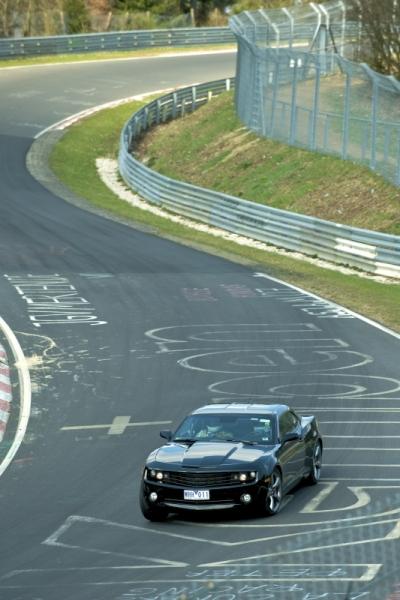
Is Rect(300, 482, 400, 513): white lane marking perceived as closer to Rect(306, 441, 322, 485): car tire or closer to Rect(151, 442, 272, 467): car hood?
Rect(306, 441, 322, 485): car tire

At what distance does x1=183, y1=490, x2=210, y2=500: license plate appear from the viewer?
15898mm

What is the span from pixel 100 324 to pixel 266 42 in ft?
108

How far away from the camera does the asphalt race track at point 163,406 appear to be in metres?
13.6

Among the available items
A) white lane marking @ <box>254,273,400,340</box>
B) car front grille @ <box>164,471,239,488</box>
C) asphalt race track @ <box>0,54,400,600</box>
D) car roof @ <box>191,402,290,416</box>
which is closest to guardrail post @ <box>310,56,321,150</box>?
asphalt race track @ <box>0,54,400,600</box>

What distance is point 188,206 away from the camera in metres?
47.4

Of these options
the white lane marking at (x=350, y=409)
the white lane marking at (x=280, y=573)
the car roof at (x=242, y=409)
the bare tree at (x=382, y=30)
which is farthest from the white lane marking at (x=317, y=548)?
the bare tree at (x=382, y=30)

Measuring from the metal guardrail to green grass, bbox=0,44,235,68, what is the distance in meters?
0.29

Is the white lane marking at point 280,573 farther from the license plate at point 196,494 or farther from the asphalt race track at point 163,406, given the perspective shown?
the license plate at point 196,494

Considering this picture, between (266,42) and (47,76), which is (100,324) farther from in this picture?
(47,76)

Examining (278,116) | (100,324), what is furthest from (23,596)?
(278,116)

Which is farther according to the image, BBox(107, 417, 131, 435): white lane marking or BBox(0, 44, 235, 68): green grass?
BBox(0, 44, 235, 68): green grass

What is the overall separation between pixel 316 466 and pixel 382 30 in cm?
3540

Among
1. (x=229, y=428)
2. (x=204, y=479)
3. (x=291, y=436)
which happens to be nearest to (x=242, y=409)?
(x=229, y=428)

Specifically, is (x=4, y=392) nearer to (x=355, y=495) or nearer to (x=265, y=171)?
(x=355, y=495)
